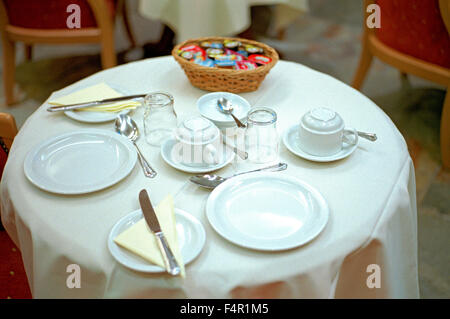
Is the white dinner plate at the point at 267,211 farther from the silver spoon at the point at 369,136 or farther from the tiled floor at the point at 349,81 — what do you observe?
the tiled floor at the point at 349,81

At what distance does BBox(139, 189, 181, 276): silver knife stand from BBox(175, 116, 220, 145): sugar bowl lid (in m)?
0.13

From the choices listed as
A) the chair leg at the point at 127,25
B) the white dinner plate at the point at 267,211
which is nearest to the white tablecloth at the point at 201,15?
the chair leg at the point at 127,25

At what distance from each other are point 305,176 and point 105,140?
456 millimetres

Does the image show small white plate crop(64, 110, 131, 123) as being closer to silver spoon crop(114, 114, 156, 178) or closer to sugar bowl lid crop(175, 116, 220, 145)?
silver spoon crop(114, 114, 156, 178)

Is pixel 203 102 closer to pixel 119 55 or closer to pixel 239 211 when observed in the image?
pixel 239 211

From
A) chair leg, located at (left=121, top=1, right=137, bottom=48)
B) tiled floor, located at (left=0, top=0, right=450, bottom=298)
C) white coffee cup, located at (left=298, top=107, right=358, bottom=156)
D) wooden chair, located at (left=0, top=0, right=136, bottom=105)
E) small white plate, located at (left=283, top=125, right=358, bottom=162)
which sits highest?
white coffee cup, located at (left=298, top=107, right=358, bottom=156)

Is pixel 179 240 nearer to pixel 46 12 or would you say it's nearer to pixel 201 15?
pixel 201 15

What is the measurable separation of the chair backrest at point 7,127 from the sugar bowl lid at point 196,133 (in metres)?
0.46

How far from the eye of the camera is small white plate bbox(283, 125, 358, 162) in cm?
98

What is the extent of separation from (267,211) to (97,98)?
59cm

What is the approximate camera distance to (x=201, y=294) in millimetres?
751

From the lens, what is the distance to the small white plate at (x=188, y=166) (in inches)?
37.6

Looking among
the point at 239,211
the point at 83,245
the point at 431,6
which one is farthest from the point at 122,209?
the point at 431,6

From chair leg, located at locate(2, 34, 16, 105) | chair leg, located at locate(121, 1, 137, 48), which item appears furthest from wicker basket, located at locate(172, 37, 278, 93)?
chair leg, located at locate(121, 1, 137, 48)
